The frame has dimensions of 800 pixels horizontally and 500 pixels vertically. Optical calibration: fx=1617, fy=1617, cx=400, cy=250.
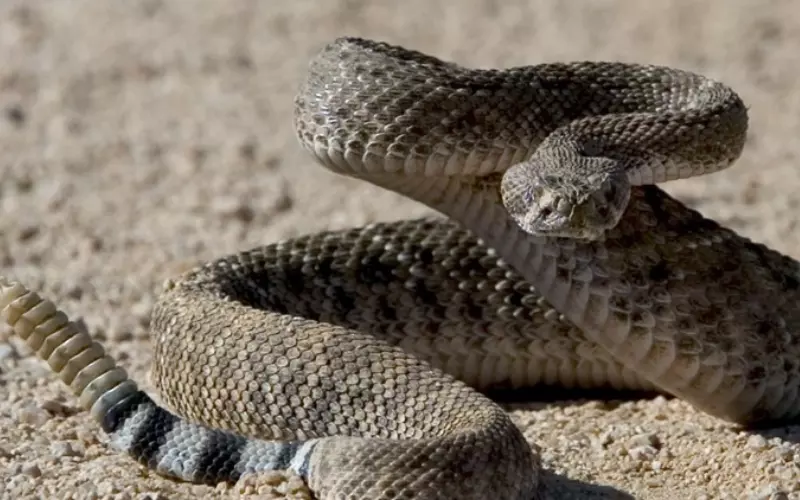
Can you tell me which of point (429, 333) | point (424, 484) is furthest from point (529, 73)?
point (424, 484)

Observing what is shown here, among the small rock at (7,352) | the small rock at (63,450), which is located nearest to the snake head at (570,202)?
the small rock at (63,450)

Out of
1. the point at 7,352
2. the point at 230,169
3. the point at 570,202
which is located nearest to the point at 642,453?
the point at 570,202

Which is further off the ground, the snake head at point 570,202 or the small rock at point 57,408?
the snake head at point 570,202

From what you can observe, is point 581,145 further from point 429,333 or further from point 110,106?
point 110,106

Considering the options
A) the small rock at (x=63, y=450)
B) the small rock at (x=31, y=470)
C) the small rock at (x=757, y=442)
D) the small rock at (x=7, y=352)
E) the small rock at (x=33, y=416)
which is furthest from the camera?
the small rock at (x=7, y=352)

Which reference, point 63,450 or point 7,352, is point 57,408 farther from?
point 7,352

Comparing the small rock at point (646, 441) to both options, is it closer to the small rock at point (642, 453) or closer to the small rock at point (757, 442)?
the small rock at point (642, 453)
